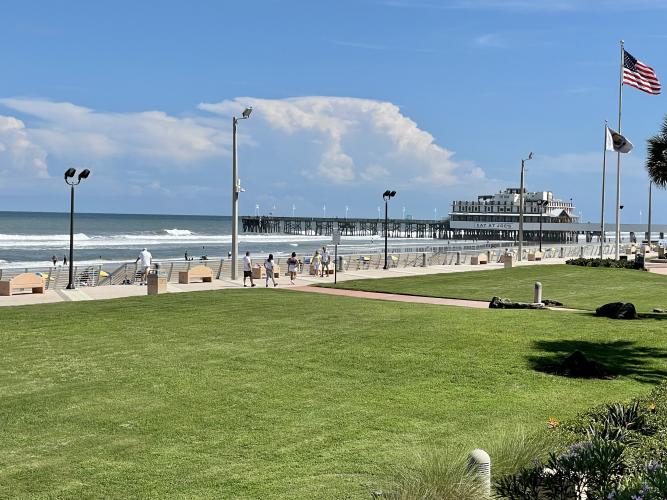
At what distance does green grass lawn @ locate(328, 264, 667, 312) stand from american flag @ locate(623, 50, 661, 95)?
9.08m

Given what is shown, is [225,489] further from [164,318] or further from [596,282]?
[596,282]

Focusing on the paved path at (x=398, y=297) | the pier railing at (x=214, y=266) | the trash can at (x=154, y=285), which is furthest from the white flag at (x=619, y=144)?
the trash can at (x=154, y=285)

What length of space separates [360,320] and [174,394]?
774 cm

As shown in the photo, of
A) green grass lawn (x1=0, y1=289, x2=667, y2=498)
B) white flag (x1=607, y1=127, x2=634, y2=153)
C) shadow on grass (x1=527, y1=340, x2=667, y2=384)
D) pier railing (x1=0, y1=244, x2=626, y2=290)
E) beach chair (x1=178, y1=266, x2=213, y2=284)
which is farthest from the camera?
white flag (x1=607, y1=127, x2=634, y2=153)

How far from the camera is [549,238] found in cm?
12862

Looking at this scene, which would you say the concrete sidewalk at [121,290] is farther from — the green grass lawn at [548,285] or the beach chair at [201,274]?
the green grass lawn at [548,285]

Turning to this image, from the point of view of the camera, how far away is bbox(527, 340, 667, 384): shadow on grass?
474 inches

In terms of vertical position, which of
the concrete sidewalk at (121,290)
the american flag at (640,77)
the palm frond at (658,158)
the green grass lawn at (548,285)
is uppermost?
the american flag at (640,77)

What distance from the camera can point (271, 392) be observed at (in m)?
10.5

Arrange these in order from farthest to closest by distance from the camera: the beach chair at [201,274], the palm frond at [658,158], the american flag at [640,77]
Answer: the american flag at [640,77]
the beach chair at [201,274]
the palm frond at [658,158]

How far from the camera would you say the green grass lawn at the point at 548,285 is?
82.9 feet

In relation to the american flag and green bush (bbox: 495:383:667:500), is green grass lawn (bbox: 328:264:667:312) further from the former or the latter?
green bush (bbox: 495:383:667:500)

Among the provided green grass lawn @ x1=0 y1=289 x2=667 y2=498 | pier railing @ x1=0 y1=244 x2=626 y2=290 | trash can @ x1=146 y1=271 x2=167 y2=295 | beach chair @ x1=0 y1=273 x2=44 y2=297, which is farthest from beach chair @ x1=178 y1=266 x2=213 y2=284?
green grass lawn @ x1=0 y1=289 x2=667 y2=498

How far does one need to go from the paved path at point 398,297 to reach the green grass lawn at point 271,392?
14.5 ft
